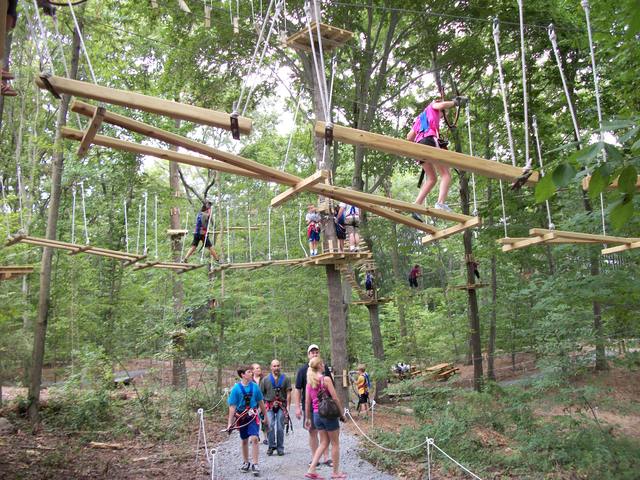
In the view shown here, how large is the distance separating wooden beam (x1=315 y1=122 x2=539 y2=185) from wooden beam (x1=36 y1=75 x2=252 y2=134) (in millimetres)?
733

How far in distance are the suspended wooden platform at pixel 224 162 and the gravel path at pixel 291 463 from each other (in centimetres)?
352

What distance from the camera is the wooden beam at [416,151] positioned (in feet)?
14.1

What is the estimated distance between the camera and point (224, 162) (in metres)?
5.18

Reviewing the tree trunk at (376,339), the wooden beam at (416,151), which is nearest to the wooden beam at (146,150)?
the wooden beam at (416,151)

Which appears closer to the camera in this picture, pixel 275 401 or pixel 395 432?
pixel 275 401

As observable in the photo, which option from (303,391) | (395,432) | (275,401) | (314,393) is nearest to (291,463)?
(275,401)

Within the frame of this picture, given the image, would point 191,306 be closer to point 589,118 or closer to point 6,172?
point 589,118

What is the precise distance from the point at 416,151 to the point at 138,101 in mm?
2199

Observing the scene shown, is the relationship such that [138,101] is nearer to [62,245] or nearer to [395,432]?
[62,245]

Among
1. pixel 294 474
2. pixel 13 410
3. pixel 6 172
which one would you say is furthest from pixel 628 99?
pixel 6 172

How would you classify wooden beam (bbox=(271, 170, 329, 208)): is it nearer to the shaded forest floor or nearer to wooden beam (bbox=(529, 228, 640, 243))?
wooden beam (bbox=(529, 228, 640, 243))

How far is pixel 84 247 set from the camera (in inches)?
356

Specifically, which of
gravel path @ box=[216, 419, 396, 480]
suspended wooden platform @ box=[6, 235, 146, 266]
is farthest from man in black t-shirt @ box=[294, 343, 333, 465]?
suspended wooden platform @ box=[6, 235, 146, 266]

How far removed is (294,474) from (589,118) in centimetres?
927
